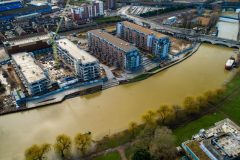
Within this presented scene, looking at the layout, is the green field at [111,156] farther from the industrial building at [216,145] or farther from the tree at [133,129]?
the industrial building at [216,145]

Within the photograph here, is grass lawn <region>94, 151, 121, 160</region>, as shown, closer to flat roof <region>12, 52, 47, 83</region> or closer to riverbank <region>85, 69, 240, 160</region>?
riverbank <region>85, 69, 240, 160</region>

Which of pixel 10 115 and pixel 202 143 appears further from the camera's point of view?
pixel 10 115

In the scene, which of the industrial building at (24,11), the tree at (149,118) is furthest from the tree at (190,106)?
the industrial building at (24,11)

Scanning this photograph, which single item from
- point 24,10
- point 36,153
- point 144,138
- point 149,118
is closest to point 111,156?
point 144,138

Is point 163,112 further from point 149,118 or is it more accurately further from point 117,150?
point 117,150

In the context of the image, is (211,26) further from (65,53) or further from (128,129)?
(128,129)

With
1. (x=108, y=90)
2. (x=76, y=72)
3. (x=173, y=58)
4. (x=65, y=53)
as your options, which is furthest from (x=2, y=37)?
(x=173, y=58)

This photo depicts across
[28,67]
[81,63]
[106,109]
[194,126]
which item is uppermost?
[81,63]
